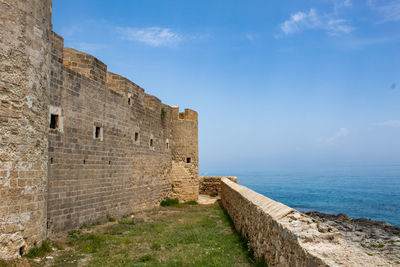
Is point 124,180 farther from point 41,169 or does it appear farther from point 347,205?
point 347,205

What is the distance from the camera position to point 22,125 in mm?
6160

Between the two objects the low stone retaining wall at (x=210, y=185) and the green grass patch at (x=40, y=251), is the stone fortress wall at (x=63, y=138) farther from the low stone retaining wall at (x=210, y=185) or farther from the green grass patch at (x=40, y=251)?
the low stone retaining wall at (x=210, y=185)

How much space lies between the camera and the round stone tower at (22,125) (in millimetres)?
5816

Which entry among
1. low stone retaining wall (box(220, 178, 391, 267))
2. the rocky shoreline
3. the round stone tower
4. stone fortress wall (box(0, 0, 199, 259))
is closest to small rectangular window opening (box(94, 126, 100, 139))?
stone fortress wall (box(0, 0, 199, 259))

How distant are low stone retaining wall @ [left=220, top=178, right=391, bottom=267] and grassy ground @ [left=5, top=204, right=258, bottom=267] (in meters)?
0.87

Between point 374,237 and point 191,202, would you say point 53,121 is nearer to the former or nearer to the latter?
point 191,202

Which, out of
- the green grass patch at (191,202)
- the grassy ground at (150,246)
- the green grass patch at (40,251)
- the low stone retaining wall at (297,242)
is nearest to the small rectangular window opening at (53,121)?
the grassy ground at (150,246)

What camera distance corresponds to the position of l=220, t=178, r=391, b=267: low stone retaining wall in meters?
3.09

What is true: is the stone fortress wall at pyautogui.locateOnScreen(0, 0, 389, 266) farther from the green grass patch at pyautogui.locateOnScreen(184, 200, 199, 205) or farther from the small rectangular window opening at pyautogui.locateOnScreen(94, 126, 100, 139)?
the green grass patch at pyautogui.locateOnScreen(184, 200, 199, 205)

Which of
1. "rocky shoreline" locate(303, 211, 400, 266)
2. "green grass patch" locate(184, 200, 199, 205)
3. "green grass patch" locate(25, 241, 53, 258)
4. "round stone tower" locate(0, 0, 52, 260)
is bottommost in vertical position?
"rocky shoreline" locate(303, 211, 400, 266)

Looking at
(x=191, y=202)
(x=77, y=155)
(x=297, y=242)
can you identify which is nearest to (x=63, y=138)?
(x=77, y=155)

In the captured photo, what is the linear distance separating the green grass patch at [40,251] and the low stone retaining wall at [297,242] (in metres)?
4.17

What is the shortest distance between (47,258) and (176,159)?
38.1ft

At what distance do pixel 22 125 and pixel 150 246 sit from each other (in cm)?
385
